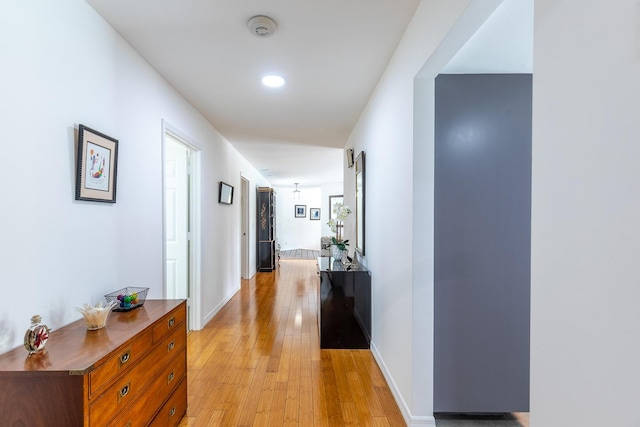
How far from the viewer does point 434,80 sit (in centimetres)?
187

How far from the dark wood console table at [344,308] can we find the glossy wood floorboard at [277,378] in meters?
0.12

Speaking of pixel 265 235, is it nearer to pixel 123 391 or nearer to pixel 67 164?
pixel 67 164

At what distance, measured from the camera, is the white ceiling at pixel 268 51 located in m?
1.72

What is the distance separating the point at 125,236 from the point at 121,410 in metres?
1.07

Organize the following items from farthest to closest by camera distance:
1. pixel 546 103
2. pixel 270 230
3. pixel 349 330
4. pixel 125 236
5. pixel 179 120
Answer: pixel 270 230, pixel 349 330, pixel 179 120, pixel 125 236, pixel 546 103

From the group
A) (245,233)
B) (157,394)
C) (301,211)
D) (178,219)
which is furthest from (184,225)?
(301,211)

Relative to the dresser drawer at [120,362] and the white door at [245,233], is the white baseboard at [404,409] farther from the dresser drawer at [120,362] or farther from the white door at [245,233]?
the white door at [245,233]

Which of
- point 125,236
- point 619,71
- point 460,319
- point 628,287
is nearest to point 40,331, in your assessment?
point 125,236

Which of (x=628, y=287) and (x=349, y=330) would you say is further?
(x=349, y=330)

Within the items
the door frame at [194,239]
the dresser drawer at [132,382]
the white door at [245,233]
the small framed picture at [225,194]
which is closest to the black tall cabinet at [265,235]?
the white door at [245,233]

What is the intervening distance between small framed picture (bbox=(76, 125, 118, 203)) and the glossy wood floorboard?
4.75 ft

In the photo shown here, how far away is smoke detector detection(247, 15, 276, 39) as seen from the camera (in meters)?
1.78

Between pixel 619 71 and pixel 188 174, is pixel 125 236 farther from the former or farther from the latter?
pixel 619 71

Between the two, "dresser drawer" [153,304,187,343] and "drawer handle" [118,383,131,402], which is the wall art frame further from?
"drawer handle" [118,383,131,402]
